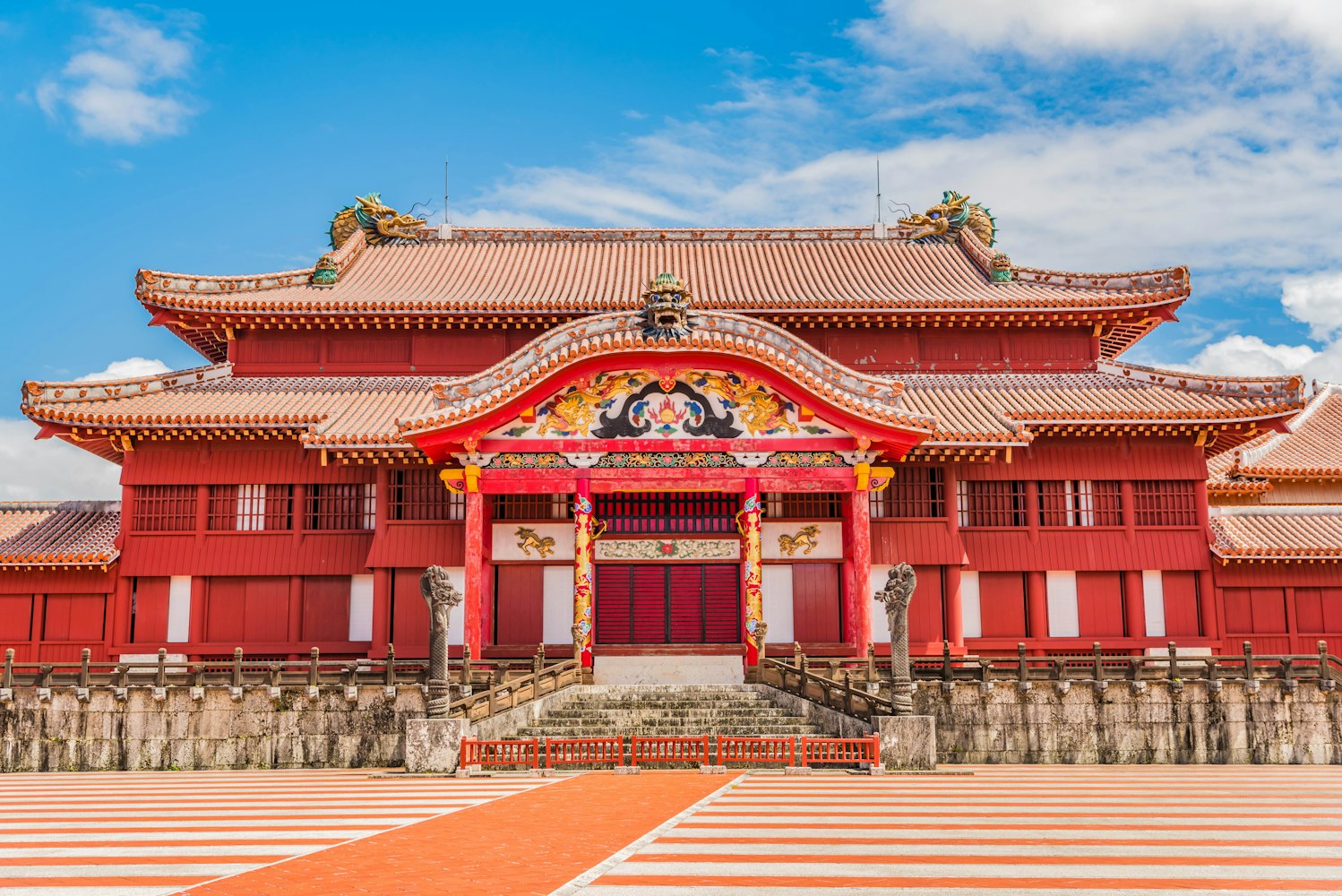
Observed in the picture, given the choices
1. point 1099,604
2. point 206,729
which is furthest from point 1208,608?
Answer: point 206,729

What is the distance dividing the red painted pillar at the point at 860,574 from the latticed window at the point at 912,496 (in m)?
1.98

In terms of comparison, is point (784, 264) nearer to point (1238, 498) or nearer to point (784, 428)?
point (784, 428)

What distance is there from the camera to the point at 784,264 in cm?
3369

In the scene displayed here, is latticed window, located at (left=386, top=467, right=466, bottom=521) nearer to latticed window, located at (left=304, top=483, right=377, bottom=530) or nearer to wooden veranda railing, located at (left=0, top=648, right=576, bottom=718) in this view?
latticed window, located at (left=304, top=483, right=377, bottom=530)

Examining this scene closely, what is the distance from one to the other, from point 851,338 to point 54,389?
19.5 m

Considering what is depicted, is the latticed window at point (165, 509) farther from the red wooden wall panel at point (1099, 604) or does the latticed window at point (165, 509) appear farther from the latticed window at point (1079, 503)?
the red wooden wall panel at point (1099, 604)

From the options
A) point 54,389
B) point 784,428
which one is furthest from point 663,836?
point 54,389

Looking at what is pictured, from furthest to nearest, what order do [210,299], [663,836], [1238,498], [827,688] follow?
1. [1238,498]
2. [210,299]
3. [827,688]
4. [663,836]

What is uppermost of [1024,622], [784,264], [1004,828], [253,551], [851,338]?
[784,264]

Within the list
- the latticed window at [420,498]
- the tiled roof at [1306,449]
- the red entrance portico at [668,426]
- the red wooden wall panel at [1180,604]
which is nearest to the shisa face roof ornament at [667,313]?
the red entrance portico at [668,426]

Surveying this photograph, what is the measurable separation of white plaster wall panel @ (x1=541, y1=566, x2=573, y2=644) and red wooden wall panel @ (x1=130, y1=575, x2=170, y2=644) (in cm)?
888

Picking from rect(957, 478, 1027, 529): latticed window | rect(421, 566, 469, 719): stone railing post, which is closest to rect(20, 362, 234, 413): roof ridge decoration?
rect(421, 566, 469, 719): stone railing post

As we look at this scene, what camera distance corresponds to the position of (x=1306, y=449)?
34469 millimetres

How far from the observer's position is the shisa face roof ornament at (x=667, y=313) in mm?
23953
